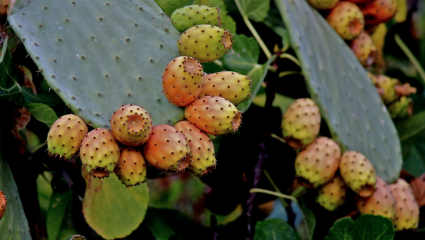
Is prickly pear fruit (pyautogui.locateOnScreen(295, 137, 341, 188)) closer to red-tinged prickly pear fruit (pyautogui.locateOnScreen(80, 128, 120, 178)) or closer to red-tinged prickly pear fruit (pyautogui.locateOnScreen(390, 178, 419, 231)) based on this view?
red-tinged prickly pear fruit (pyautogui.locateOnScreen(390, 178, 419, 231))

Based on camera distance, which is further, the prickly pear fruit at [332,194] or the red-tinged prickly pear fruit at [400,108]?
the red-tinged prickly pear fruit at [400,108]

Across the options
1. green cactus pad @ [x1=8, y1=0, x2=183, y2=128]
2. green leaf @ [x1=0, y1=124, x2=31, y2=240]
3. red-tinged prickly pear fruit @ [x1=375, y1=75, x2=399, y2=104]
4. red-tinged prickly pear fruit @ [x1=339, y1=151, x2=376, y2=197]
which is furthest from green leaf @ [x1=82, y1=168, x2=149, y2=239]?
red-tinged prickly pear fruit @ [x1=375, y1=75, x2=399, y2=104]

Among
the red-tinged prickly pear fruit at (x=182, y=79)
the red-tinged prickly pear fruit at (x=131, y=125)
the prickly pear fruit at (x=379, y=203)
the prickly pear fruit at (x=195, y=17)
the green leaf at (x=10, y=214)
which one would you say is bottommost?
the prickly pear fruit at (x=379, y=203)

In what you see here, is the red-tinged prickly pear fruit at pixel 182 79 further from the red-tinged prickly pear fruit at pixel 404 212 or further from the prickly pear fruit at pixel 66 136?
the red-tinged prickly pear fruit at pixel 404 212

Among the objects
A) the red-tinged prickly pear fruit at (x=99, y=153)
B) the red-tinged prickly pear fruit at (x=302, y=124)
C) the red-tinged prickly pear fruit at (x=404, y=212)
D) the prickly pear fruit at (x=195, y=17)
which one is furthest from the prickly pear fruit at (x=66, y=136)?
the red-tinged prickly pear fruit at (x=404, y=212)

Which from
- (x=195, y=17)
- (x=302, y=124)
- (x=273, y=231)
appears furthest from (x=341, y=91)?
(x=195, y=17)

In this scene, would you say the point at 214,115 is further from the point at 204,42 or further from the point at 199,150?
the point at 204,42

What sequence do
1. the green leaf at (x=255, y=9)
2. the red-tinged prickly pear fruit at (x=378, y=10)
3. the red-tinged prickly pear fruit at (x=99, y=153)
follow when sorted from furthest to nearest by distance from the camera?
the red-tinged prickly pear fruit at (x=378, y=10)
the green leaf at (x=255, y=9)
the red-tinged prickly pear fruit at (x=99, y=153)
